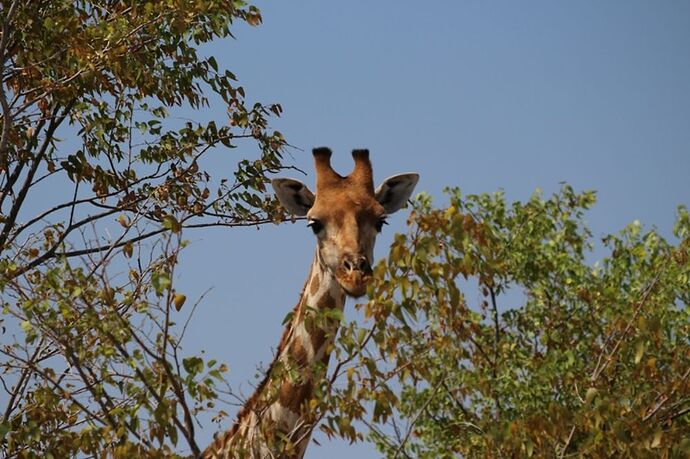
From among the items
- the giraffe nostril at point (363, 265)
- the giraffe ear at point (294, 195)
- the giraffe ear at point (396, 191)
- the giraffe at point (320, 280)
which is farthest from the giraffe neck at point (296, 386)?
the giraffe ear at point (396, 191)

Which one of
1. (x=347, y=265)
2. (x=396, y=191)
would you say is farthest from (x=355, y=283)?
(x=396, y=191)

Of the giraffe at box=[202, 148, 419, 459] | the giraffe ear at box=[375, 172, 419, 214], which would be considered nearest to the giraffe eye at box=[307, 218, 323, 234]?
the giraffe at box=[202, 148, 419, 459]

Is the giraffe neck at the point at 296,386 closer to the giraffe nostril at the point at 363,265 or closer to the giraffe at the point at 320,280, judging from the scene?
the giraffe at the point at 320,280

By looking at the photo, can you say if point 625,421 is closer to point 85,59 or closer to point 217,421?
point 217,421

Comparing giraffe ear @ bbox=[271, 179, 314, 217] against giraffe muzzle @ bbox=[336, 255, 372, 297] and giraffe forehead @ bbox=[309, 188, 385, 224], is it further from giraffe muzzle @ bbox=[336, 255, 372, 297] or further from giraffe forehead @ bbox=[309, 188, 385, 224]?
giraffe muzzle @ bbox=[336, 255, 372, 297]

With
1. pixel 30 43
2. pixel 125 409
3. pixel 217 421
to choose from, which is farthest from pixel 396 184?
pixel 30 43

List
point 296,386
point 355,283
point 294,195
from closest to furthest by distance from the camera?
point 296,386
point 355,283
point 294,195

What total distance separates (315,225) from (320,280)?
0.60 m

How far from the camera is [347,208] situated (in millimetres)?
10688

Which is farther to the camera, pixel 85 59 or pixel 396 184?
pixel 85 59

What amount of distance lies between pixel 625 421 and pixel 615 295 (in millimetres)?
5984

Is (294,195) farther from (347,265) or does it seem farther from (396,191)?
(347,265)

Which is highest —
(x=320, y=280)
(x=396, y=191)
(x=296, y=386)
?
(x=396, y=191)

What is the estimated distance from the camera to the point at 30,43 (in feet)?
47.9
